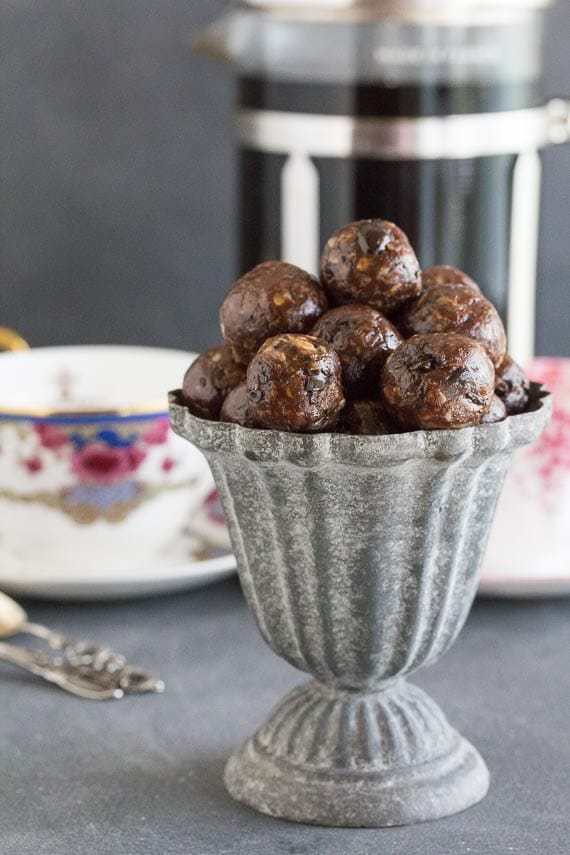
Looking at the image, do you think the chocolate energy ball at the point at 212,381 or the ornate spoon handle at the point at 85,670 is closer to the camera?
the chocolate energy ball at the point at 212,381

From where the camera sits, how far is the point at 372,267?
0.69 metres

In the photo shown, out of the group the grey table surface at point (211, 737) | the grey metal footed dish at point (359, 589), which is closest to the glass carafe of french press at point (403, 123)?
the grey table surface at point (211, 737)

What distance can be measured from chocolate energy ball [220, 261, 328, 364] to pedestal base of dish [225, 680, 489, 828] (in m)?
0.19

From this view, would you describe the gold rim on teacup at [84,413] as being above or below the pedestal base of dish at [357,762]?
above

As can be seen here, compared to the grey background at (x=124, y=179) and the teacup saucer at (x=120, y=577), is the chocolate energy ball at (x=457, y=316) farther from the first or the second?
the grey background at (x=124, y=179)

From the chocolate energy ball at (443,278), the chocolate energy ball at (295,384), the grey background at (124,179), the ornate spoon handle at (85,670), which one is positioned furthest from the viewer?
the grey background at (124,179)

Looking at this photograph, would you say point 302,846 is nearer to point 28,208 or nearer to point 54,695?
point 54,695

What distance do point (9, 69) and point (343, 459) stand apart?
0.95m

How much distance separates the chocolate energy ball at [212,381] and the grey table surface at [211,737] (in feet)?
0.66

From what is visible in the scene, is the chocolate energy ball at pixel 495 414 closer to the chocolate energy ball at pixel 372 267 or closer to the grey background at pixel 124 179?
the chocolate energy ball at pixel 372 267

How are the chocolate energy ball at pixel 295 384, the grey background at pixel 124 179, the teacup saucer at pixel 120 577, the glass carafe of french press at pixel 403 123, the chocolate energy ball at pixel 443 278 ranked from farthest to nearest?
the grey background at pixel 124 179 < the glass carafe of french press at pixel 403 123 < the teacup saucer at pixel 120 577 < the chocolate energy ball at pixel 443 278 < the chocolate energy ball at pixel 295 384

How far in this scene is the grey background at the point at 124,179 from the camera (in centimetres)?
146

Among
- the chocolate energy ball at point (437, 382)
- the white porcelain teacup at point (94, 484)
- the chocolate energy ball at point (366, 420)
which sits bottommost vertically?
the white porcelain teacup at point (94, 484)


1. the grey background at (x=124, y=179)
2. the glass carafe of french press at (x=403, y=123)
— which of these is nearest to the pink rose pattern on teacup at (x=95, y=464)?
the glass carafe of french press at (x=403, y=123)
